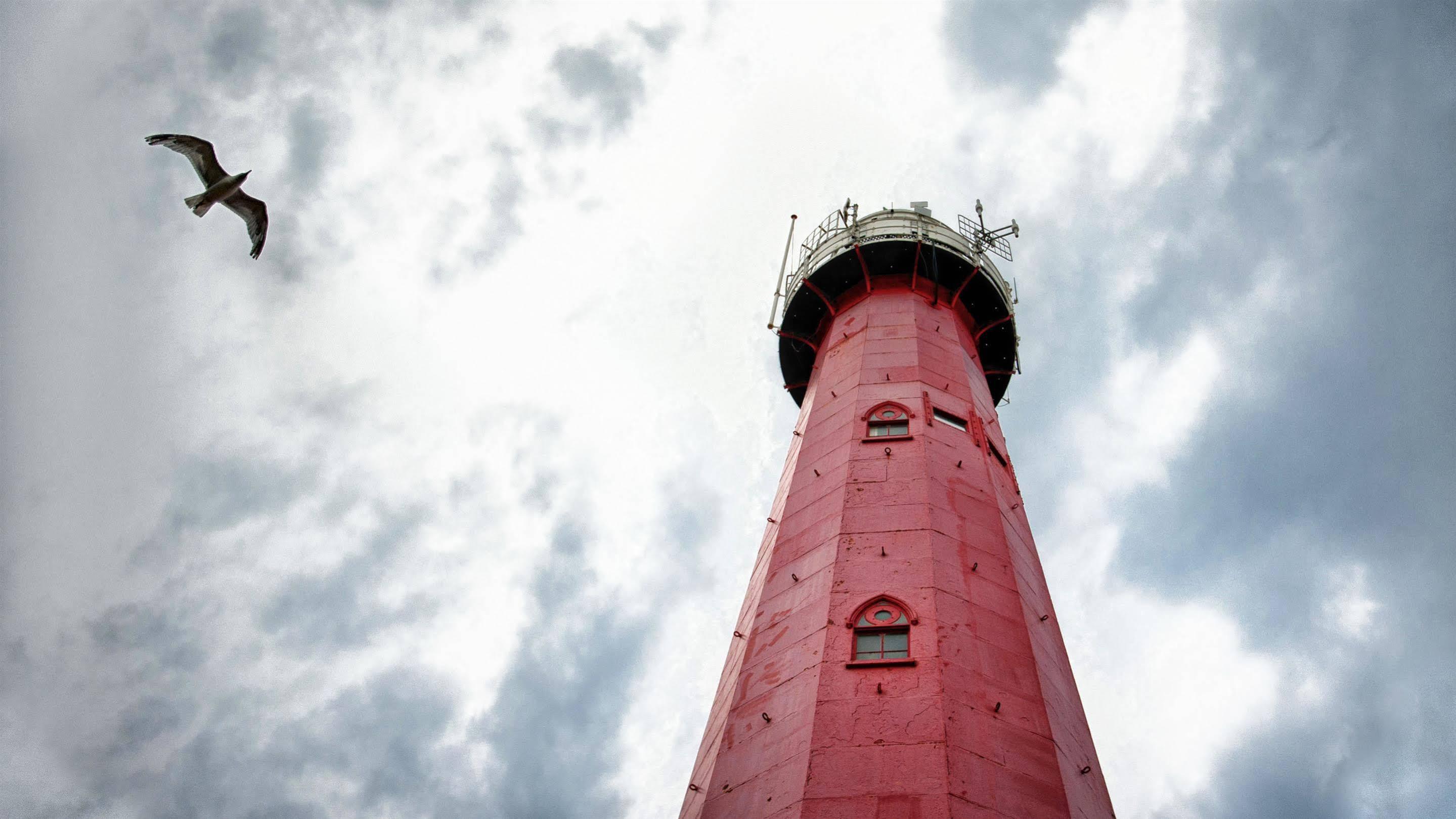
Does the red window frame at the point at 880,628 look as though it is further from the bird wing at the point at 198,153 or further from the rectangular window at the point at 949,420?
the bird wing at the point at 198,153

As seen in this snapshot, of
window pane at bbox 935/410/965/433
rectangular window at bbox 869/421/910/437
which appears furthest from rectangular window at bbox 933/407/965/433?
rectangular window at bbox 869/421/910/437

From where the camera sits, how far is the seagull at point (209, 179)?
1908 centimetres

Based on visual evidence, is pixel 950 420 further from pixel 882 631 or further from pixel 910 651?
pixel 910 651

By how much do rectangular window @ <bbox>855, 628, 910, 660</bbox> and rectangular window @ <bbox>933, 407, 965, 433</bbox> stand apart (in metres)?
9.24

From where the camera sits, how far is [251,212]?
2017cm

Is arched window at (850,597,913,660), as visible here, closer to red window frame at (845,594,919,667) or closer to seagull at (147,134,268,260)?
red window frame at (845,594,919,667)

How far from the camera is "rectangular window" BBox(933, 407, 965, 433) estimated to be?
27.8m

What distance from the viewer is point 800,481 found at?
88.2ft

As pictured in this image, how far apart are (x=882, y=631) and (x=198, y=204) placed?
15736mm

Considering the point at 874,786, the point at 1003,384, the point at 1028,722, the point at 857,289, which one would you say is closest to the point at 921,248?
the point at 857,289

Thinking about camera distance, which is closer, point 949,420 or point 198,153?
point 198,153

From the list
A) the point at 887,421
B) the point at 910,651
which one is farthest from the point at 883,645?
the point at 887,421

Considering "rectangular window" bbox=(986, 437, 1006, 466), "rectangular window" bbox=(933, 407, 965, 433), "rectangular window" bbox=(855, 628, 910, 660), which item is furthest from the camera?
"rectangular window" bbox=(986, 437, 1006, 466)

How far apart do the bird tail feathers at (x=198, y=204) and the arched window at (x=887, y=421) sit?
16502 mm
